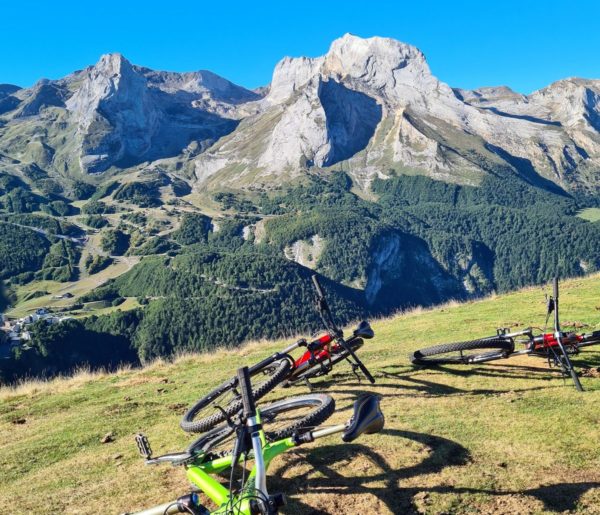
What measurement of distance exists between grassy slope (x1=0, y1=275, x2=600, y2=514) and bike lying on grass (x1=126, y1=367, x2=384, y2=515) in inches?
40.4

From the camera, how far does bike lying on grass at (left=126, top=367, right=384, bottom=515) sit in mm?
6023

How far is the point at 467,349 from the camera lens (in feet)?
Answer: 55.0

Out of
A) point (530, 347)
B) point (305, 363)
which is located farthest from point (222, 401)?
point (530, 347)

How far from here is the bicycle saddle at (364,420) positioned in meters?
7.11

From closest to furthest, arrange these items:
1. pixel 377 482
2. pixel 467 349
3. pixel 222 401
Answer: pixel 377 482 → pixel 222 401 → pixel 467 349

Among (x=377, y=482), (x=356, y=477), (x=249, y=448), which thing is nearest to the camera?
(x=249, y=448)

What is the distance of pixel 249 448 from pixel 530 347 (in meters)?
11.9

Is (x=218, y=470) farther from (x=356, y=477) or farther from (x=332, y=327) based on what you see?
(x=332, y=327)

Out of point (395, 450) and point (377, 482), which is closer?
point (377, 482)

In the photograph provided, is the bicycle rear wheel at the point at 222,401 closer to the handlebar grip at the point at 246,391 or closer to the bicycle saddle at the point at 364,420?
the bicycle saddle at the point at 364,420

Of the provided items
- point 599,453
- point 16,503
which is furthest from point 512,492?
point 16,503

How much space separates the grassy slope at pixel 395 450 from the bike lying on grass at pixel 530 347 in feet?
1.39

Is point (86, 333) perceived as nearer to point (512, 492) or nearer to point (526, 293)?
point (526, 293)

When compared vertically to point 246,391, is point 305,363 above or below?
below
